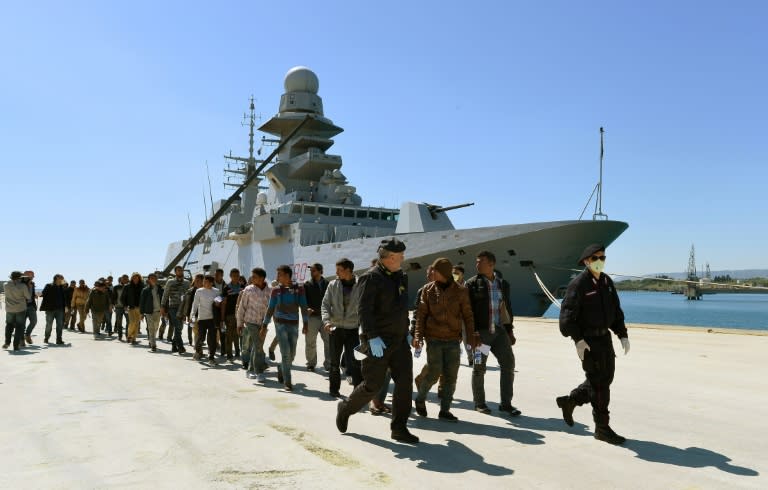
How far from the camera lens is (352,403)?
4.18m

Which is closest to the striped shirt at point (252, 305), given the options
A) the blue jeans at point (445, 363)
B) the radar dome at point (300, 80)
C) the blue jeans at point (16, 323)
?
the blue jeans at point (445, 363)

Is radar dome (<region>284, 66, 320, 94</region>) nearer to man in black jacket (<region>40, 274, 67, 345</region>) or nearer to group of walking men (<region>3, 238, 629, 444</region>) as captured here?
man in black jacket (<region>40, 274, 67, 345</region>)

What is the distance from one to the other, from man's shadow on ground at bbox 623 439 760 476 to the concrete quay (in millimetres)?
12

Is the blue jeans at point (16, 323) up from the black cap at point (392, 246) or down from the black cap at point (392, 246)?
down

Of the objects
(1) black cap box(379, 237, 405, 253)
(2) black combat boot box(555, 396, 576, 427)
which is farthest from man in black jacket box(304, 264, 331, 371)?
(2) black combat boot box(555, 396, 576, 427)

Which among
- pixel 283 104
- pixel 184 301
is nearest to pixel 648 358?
pixel 184 301

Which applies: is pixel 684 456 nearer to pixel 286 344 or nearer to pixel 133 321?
pixel 286 344

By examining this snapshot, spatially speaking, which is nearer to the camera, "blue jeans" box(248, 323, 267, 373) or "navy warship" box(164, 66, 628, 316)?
"blue jeans" box(248, 323, 267, 373)

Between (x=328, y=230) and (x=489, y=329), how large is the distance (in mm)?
20463

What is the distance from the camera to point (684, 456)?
11.7 ft

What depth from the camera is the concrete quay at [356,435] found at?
10.3ft

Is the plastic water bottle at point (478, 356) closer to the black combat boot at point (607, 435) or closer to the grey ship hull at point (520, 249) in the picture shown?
the black combat boot at point (607, 435)

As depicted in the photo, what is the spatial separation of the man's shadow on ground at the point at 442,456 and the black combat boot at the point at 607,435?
994mm

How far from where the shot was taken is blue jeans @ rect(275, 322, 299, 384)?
6.26 metres
